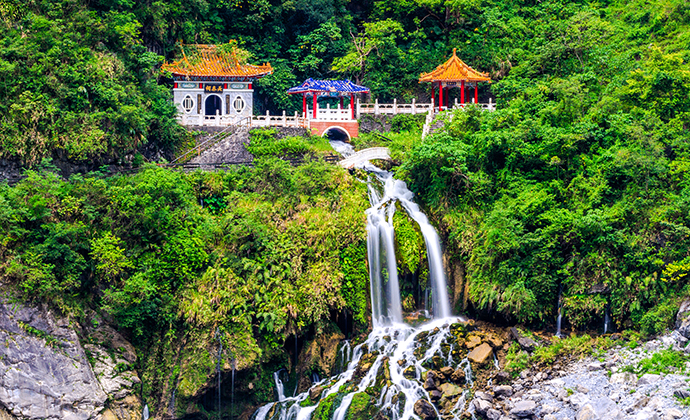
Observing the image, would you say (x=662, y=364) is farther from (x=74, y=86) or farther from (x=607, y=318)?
(x=74, y=86)

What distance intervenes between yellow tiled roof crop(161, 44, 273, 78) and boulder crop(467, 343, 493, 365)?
17021 mm

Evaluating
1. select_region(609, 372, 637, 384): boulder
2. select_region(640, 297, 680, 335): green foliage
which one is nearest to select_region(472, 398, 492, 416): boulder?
select_region(609, 372, 637, 384): boulder

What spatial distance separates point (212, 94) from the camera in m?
32.4

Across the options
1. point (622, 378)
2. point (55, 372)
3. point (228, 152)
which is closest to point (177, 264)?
point (55, 372)

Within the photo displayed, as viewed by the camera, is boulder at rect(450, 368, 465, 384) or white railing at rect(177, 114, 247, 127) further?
white railing at rect(177, 114, 247, 127)

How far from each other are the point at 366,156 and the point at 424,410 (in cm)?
1186

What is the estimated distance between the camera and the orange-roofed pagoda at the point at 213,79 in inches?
1248

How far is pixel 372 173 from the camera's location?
1086 inches

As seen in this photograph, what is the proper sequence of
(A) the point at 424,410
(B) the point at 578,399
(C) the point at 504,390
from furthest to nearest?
(C) the point at 504,390, (A) the point at 424,410, (B) the point at 578,399

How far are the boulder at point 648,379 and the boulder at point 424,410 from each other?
18.0 feet

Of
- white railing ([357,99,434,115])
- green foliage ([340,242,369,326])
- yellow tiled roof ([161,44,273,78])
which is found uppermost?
yellow tiled roof ([161,44,273,78])

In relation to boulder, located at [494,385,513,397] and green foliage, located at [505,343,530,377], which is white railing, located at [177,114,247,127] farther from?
boulder, located at [494,385,513,397]

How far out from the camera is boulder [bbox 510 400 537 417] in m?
18.5

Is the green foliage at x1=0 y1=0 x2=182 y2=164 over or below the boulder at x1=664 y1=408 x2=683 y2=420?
over
